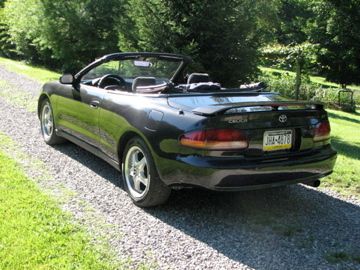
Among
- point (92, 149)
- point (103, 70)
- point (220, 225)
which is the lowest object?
point (220, 225)

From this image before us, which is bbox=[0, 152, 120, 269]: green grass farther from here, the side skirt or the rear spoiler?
the rear spoiler

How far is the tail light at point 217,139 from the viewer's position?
4051mm

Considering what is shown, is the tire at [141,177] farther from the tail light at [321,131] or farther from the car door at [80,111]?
the tail light at [321,131]

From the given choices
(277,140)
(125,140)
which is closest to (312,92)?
(125,140)

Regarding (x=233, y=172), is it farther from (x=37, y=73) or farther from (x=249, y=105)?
(x=37, y=73)

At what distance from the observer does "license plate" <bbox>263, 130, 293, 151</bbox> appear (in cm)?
425

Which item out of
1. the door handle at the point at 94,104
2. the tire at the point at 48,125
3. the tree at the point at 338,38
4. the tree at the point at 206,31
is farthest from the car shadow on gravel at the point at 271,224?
the tree at the point at 338,38

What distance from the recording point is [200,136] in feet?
13.3

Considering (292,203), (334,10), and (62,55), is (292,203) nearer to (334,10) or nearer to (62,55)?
(62,55)

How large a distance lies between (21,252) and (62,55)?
17524 millimetres

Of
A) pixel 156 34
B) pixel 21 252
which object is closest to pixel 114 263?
pixel 21 252

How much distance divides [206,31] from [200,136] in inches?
255

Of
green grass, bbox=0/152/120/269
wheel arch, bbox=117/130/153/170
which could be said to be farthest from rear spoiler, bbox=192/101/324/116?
green grass, bbox=0/152/120/269

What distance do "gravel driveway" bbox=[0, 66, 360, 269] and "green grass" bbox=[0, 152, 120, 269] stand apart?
0.56 ft
